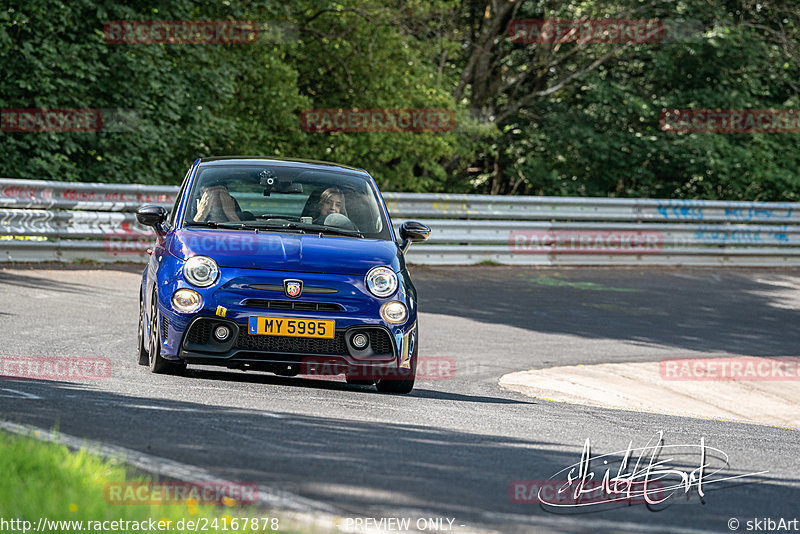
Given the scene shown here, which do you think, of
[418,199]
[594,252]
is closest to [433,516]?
[418,199]

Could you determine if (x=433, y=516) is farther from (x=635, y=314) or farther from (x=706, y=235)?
(x=706, y=235)

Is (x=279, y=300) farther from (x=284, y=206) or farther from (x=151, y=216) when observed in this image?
(x=284, y=206)

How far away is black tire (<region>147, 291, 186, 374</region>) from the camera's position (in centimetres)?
827

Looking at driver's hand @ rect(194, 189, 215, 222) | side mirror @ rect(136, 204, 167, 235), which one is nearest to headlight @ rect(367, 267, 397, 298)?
driver's hand @ rect(194, 189, 215, 222)

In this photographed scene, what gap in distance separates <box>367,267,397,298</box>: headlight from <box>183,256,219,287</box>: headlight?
105 cm

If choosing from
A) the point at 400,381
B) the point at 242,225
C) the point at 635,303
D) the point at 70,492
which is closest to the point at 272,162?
the point at 242,225

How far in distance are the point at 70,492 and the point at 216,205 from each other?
461 cm

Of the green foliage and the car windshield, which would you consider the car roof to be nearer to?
the car windshield

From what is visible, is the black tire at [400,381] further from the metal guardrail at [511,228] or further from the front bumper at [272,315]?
the metal guardrail at [511,228]

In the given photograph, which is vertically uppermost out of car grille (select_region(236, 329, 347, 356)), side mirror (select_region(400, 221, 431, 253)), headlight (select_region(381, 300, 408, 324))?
side mirror (select_region(400, 221, 431, 253))

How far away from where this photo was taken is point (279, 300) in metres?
7.95

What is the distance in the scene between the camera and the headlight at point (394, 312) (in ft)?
26.6

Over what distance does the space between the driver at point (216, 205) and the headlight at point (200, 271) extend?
0.75m

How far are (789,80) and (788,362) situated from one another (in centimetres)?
2016
